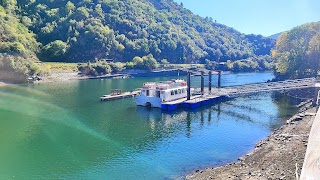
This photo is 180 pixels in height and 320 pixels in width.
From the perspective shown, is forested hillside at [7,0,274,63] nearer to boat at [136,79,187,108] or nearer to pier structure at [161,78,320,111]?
boat at [136,79,187,108]

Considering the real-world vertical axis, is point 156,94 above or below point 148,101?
above

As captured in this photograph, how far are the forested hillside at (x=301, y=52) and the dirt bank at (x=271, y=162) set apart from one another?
4458 centimetres

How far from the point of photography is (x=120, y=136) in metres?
36.2

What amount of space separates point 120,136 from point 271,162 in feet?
61.6

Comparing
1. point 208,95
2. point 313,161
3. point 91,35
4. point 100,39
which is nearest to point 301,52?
point 208,95

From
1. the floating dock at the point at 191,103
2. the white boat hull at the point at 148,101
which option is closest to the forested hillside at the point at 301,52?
the floating dock at the point at 191,103

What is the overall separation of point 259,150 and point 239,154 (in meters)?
2.11

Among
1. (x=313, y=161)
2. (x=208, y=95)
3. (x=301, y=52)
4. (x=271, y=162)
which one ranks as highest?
(x=301, y=52)

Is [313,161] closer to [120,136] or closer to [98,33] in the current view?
[120,136]

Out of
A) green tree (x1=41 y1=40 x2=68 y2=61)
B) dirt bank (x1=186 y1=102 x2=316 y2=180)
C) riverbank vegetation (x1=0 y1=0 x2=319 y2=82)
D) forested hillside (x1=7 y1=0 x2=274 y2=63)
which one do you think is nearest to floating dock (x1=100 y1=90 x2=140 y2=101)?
dirt bank (x1=186 y1=102 x2=316 y2=180)

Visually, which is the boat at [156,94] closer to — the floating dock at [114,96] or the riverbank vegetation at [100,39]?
the floating dock at [114,96]

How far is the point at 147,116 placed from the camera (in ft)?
154

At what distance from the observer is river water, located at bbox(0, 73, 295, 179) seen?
87.4ft

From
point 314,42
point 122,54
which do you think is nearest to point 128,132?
point 314,42
